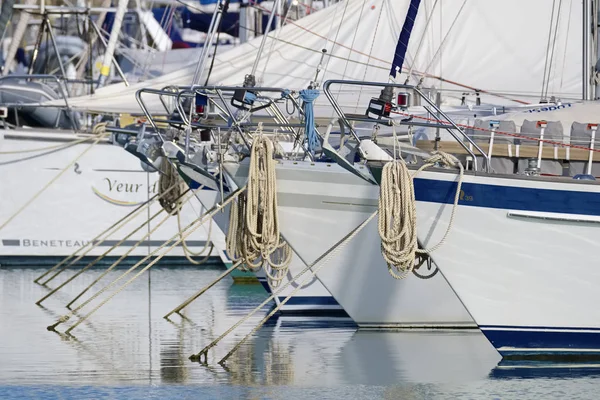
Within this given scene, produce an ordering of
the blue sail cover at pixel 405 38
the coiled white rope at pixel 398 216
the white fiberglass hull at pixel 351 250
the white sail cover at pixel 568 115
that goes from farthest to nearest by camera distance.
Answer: the blue sail cover at pixel 405 38 → the white sail cover at pixel 568 115 → the white fiberglass hull at pixel 351 250 → the coiled white rope at pixel 398 216

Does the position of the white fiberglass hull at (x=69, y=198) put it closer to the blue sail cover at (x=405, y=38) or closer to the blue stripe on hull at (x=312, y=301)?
the blue stripe on hull at (x=312, y=301)

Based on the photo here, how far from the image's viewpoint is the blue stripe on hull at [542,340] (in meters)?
11.4

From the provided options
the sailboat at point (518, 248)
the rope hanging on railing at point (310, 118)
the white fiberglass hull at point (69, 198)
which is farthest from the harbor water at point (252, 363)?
the white fiberglass hull at point (69, 198)

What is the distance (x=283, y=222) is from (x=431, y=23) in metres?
7.49

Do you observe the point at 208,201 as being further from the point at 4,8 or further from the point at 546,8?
the point at 4,8

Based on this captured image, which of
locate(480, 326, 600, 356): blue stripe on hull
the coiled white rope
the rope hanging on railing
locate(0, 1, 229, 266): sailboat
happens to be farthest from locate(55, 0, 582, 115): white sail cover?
the coiled white rope

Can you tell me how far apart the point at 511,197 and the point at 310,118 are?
6.28 ft

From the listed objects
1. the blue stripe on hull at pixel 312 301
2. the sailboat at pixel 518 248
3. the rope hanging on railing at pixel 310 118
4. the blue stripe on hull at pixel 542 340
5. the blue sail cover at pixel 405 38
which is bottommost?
the blue stripe on hull at pixel 312 301

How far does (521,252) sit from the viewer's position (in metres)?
11.1

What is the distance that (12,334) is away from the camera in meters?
13.4

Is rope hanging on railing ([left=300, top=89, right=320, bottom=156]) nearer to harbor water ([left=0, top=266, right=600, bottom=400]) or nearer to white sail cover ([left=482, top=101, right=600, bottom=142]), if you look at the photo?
harbor water ([left=0, top=266, right=600, bottom=400])

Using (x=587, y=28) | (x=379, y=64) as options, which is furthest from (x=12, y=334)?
(x=379, y=64)

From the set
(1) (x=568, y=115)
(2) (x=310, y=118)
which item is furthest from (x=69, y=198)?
(1) (x=568, y=115)

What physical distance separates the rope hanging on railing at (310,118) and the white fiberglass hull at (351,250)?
21cm
